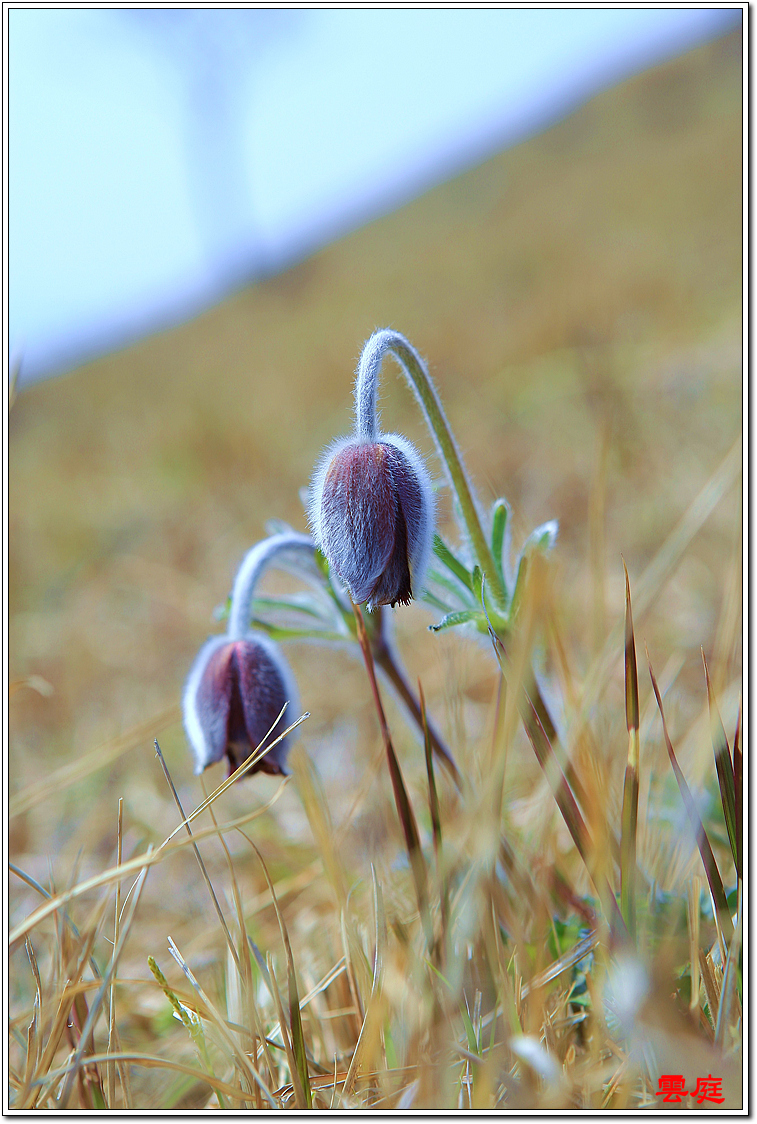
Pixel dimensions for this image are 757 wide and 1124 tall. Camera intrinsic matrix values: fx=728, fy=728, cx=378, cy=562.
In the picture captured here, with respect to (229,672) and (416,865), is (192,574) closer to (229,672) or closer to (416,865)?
(229,672)

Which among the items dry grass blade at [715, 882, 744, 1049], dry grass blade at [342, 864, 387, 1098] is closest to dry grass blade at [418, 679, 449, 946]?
dry grass blade at [342, 864, 387, 1098]

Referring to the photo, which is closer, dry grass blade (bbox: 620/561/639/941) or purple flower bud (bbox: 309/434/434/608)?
dry grass blade (bbox: 620/561/639/941)

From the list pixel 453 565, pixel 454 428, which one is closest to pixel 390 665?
pixel 453 565

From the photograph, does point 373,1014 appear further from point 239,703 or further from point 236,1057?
point 239,703

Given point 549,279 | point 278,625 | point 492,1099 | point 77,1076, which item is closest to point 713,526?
point 278,625

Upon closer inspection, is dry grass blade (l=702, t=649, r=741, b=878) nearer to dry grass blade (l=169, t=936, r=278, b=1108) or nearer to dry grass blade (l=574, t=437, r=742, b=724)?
dry grass blade (l=574, t=437, r=742, b=724)

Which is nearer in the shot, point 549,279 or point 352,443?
point 352,443
